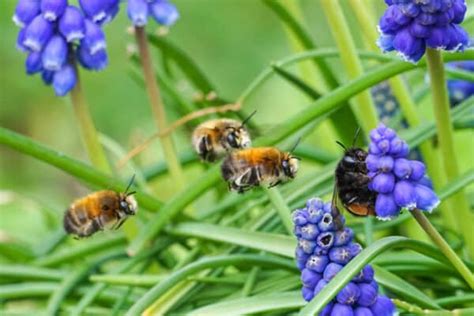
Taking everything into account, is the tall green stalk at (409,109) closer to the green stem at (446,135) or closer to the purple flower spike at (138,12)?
the green stem at (446,135)

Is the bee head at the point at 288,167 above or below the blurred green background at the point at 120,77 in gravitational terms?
below

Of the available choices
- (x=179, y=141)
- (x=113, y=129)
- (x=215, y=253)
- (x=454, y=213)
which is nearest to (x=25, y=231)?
(x=179, y=141)

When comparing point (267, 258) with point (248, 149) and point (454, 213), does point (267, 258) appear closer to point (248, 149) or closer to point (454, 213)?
point (248, 149)

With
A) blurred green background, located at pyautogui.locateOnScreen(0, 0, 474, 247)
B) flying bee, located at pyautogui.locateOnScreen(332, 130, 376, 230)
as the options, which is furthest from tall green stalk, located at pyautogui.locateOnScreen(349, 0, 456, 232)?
blurred green background, located at pyautogui.locateOnScreen(0, 0, 474, 247)

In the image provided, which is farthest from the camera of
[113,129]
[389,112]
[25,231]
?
[113,129]

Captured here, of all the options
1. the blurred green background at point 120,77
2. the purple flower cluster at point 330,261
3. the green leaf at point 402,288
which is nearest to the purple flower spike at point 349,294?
the purple flower cluster at point 330,261

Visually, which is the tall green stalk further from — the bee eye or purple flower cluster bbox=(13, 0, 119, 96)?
purple flower cluster bbox=(13, 0, 119, 96)
